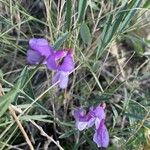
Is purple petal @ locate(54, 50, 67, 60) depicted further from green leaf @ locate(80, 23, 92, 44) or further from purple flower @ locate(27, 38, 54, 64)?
green leaf @ locate(80, 23, 92, 44)

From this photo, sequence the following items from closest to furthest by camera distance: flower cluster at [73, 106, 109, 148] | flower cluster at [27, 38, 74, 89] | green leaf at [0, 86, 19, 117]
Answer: green leaf at [0, 86, 19, 117]
flower cluster at [27, 38, 74, 89]
flower cluster at [73, 106, 109, 148]

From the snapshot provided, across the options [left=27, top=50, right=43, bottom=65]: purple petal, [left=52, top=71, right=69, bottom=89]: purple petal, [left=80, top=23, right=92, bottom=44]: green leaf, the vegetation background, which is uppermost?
[left=27, top=50, right=43, bottom=65]: purple petal

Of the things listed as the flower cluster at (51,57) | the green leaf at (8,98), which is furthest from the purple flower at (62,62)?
the green leaf at (8,98)

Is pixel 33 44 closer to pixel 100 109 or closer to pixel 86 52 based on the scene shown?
pixel 100 109

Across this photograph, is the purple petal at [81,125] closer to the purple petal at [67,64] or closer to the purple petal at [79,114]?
the purple petal at [79,114]

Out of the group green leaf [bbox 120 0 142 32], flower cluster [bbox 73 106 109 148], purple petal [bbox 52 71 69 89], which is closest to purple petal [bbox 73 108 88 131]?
flower cluster [bbox 73 106 109 148]

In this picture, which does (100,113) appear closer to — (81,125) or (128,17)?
(81,125)
